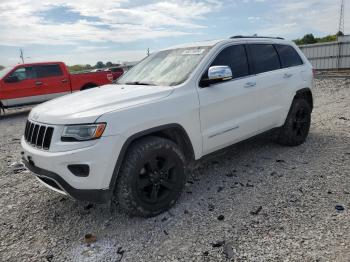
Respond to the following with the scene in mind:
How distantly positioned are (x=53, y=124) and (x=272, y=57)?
3405mm

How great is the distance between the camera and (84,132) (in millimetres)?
2885

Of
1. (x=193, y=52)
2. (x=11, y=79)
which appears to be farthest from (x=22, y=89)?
(x=193, y=52)

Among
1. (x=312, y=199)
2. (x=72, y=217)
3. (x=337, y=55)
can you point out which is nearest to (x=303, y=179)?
(x=312, y=199)

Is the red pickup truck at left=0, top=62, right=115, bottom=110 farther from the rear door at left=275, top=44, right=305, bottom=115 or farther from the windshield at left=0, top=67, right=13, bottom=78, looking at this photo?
the rear door at left=275, top=44, right=305, bottom=115

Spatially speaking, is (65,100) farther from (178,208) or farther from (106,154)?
(178,208)

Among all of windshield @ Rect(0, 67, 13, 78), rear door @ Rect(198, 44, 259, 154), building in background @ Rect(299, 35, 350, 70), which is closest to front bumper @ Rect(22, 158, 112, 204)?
rear door @ Rect(198, 44, 259, 154)

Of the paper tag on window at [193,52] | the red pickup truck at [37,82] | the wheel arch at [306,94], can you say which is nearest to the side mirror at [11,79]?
the red pickup truck at [37,82]

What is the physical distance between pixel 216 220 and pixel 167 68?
1954 millimetres

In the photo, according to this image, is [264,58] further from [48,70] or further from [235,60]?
[48,70]

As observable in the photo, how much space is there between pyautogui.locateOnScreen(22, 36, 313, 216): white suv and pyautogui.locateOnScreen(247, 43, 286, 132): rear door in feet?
0.05

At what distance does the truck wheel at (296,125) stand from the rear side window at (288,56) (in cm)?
63

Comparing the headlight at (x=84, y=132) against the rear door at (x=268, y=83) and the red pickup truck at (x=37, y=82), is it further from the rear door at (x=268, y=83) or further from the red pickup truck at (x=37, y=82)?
the red pickup truck at (x=37, y=82)

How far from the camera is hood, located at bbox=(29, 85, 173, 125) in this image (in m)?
2.97

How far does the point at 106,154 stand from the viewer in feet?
9.49
